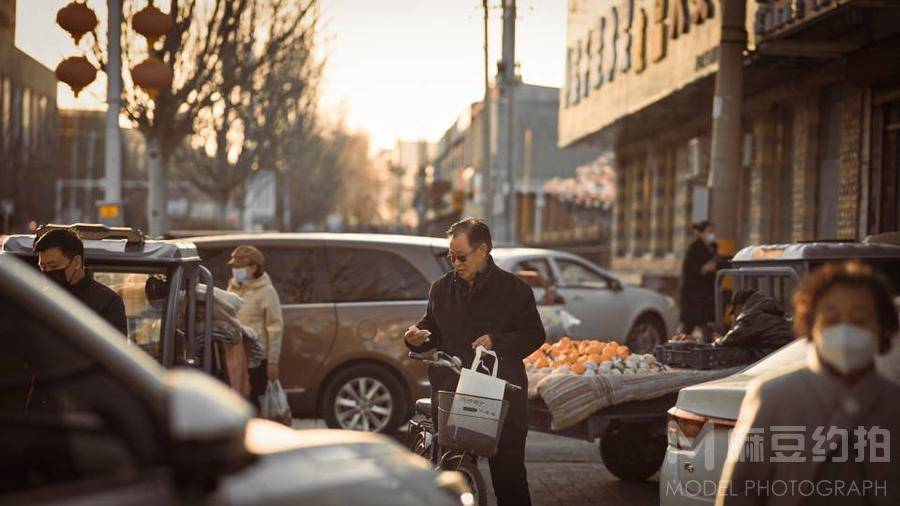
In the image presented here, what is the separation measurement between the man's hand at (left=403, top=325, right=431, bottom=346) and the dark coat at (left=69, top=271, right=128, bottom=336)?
1.41 meters

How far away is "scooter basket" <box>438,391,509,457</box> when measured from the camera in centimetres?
679

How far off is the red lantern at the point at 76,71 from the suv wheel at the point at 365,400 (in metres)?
5.21

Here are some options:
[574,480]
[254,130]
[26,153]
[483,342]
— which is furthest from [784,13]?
[26,153]

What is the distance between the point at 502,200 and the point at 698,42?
43.7 feet

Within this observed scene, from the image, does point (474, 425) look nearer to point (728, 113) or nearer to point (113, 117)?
point (728, 113)

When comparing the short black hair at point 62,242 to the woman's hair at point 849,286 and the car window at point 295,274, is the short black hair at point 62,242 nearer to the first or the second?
the woman's hair at point 849,286

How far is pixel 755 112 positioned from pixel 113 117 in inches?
450

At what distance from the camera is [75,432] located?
282 centimetres

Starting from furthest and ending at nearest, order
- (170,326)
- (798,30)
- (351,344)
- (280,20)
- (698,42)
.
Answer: (280,20), (698,42), (798,30), (351,344), (170,326)

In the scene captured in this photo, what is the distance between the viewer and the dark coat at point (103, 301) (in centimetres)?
705

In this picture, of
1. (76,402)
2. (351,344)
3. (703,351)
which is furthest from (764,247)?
(76,402)

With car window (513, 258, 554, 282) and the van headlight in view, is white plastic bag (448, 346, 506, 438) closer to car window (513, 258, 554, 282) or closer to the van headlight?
the van headlight

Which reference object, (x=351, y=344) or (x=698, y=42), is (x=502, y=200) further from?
(x=351, y=344)

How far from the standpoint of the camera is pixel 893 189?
1914 cm
